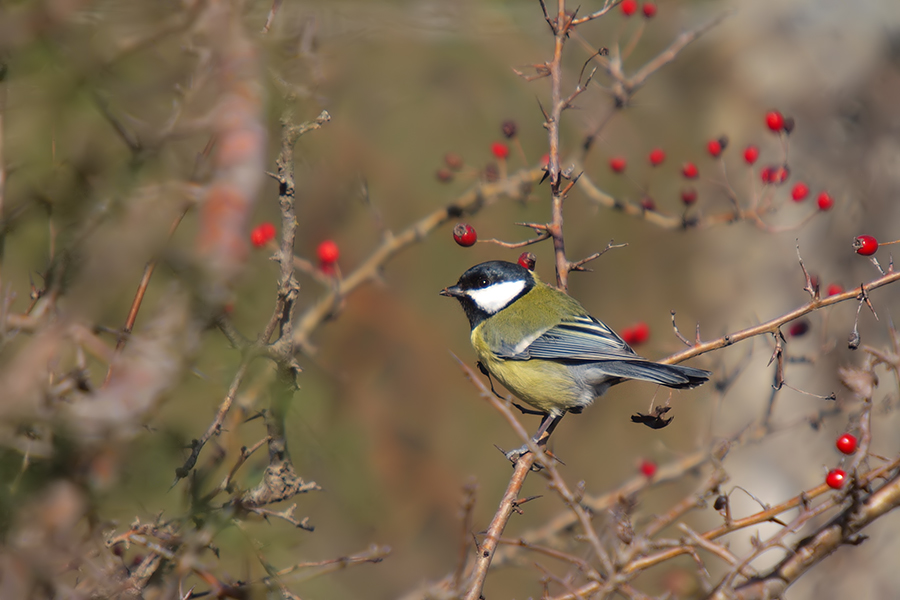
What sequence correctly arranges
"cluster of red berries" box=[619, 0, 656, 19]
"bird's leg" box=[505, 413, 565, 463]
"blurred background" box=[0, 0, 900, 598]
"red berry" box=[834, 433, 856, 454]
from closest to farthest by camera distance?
1. "red berry" box=[834, 433, 856, 454]
2. "bird's leg" box=[505, 413, 565, 463]
3. "cluster of red berries" box=[619, 0, 656, 19]
4. "blurred background" box=[0, 0, 900, 598]

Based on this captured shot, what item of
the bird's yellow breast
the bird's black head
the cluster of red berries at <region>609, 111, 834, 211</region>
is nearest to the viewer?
the bird's yellow breast

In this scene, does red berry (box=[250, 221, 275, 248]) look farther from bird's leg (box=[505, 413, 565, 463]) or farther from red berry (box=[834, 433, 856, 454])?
red berry (box=[834, 433, 856, 454])

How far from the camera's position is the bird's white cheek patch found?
9.97 feet

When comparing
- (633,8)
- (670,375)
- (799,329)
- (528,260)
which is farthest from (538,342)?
(633,8)

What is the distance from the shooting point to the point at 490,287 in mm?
3027

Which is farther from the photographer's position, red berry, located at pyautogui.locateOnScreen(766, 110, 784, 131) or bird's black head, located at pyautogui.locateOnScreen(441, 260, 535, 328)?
red berry, located at pyautogui.locateOnScreen(766, 110, 784, 131)

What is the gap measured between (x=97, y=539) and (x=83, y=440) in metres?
0.43

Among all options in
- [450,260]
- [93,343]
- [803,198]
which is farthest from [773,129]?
[93,343]

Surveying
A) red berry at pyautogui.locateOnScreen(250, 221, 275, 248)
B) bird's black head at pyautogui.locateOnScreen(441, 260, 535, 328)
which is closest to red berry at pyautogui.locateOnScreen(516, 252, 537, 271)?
bird's black head at pyautogui.locateOnScreen(441, 260, 535, 328)

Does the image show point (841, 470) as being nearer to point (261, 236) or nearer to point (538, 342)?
point (538, 342)

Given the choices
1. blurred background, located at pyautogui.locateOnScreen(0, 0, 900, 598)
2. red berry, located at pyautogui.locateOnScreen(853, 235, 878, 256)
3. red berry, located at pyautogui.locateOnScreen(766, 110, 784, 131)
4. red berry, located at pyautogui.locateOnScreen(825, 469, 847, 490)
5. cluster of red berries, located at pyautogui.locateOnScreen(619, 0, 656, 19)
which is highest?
cluster of red berries, located at pyautogui.locateOnScreen(619, 0, 656, 19)

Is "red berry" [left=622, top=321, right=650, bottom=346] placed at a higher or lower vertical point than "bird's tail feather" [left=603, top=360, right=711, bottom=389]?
lower

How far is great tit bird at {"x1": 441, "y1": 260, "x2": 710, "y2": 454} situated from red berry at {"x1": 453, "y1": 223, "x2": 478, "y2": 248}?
54 cm

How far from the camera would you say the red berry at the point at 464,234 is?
237cm
